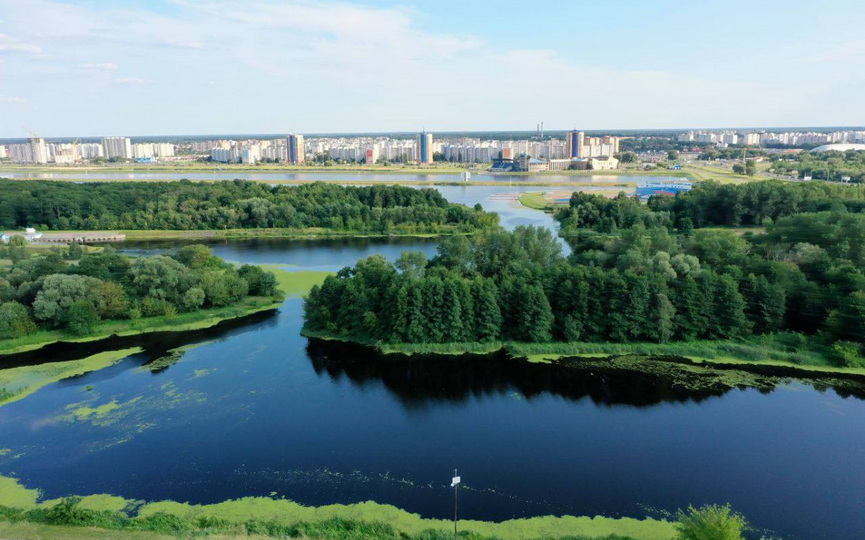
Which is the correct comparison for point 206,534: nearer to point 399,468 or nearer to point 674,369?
point 399,468

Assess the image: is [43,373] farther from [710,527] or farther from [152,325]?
[710,527]

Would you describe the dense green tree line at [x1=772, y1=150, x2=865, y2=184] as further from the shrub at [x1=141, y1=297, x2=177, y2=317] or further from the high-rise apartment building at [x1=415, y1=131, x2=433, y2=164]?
the high-rise apartment building at [x1=415, y1=131, x2=433, y2=164]

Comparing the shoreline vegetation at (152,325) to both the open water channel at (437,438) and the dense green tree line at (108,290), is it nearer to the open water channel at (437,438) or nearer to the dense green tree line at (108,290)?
the dense green tree line at (108,290)

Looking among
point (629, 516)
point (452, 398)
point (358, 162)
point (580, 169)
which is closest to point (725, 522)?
point (629, 516)

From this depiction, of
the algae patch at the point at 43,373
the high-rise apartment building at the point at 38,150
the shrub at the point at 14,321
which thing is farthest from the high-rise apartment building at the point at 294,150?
the algae patch at the point at 43,373

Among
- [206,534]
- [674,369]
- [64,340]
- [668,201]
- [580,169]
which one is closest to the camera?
[206,534]

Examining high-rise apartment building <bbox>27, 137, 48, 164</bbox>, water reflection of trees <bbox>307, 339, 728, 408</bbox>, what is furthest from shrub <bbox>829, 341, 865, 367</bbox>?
high-rise apartment building <bbox>27, 137, 48, 164</bbox>
